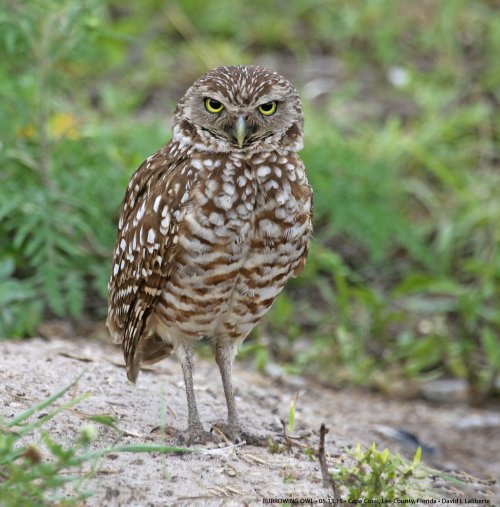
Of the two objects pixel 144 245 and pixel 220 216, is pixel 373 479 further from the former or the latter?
pixel 144 245

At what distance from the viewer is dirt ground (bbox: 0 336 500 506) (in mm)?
3629

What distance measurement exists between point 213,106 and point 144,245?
65 centimetres

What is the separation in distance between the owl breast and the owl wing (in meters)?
0.05

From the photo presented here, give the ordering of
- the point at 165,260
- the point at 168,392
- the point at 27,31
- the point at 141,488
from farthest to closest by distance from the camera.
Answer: the point at 27,31, the point at 168,392, the point at 165,260, the point at 141,488

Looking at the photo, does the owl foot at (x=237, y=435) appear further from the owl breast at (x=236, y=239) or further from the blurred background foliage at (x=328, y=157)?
the blurred background foliage at (x=328, y=157)

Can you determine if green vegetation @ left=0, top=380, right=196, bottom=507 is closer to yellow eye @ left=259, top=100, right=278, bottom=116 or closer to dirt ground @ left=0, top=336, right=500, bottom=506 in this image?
dirt ground @ left=0, top=336, right=500, bottom=506

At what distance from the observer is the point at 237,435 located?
437 centimetres

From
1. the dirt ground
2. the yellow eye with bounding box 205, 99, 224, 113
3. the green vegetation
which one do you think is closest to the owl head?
the yellow eye with bounding box 205, 99, 224, 113

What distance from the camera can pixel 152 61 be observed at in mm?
9680

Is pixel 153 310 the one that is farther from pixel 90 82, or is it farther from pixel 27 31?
pixel 90 82

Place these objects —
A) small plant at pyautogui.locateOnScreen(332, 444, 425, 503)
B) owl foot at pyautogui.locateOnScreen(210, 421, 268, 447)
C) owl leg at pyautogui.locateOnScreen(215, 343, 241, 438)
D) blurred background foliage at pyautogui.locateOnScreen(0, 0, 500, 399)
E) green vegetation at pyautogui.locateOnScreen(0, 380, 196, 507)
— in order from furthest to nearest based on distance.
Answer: blurred background foliage at pyautogui.locateOnScreen(0, 0, 500, 399) → owl leg at pyautogui.locateOnScreen(215, 343, 241, 438) → owl foot at pyautogui.locateOnScreen(210, 421, 268, 447) → small plant at pyautogui.locateOnScreen(332, 444, 425, 503) → green vegetation at pyautogui.locateOnScreen(0, 380, 196, 507)

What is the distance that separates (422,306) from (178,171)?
3.25 meters

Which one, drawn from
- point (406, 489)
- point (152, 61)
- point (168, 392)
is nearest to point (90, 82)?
point (152, 61)

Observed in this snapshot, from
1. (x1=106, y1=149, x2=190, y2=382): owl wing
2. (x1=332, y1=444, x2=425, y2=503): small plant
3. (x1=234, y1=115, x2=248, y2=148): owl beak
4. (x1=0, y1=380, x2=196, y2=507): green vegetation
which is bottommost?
(x1=332, y1=444, x2=425, y2=503): small plant
